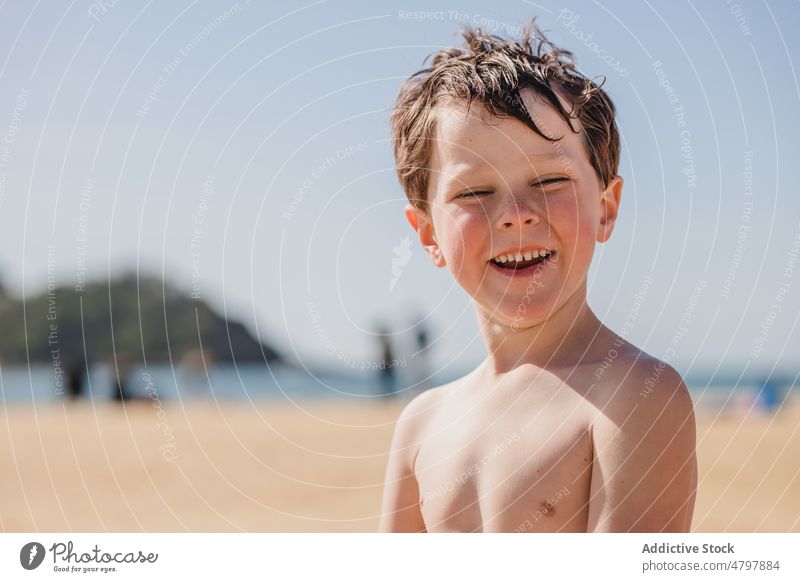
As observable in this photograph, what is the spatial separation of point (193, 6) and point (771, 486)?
166 inches

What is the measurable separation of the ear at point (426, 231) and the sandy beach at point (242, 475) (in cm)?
119

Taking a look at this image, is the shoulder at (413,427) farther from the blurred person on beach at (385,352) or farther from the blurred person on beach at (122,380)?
the blurred person on beach at (122,380)

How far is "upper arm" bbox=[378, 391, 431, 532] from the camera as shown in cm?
169

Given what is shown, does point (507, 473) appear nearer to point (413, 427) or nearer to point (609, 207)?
point (413, 427)

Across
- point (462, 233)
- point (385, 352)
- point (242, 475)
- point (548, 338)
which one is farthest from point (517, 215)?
point (242, 475)

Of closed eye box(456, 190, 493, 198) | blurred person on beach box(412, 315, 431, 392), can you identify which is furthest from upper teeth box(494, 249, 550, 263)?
blurred person on beach box(412, 315, 431, 392)

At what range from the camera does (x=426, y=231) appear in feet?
5.89

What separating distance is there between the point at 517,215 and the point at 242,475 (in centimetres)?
455

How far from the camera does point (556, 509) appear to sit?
1474 mm

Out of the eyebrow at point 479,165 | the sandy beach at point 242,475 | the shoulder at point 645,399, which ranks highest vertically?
the eyebrow at point 479,165

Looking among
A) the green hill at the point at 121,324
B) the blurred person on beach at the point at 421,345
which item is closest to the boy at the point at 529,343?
the blurred person on beach at the point at 421,345

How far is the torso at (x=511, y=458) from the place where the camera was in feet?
4.81
